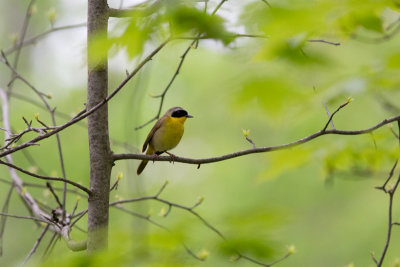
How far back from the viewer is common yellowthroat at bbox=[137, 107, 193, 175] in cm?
519

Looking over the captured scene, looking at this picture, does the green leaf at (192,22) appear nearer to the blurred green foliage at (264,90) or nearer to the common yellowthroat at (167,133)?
the blurred green foliage at (264,90)

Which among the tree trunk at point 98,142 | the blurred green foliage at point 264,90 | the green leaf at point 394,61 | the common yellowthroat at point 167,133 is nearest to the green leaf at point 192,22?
the blurred green foliage at point 264,90

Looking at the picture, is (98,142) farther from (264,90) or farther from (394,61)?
(394,61)

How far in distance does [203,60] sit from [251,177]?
2.77 m

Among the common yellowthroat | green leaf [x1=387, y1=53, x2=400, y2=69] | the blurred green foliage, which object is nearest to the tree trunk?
the blurred green foliage

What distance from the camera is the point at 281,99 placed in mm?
1440

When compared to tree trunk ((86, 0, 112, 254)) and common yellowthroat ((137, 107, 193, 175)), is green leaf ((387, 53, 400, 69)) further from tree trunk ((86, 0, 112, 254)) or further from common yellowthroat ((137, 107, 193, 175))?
common yellowthroat ((137, 107, 193, 175))

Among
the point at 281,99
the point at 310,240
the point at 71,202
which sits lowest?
the point at 310,240

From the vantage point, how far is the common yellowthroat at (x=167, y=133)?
204 inches

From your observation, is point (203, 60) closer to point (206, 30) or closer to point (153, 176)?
point (153, 176)

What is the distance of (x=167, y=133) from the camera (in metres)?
5.18

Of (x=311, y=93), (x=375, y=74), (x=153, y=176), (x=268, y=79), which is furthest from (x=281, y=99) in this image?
(x=153, y=176)

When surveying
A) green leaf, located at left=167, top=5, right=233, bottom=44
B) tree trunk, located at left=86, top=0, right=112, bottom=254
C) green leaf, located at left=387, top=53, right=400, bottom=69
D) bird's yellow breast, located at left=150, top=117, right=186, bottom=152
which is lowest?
bird's yellow breast, located at left=150, top=117, right=186, bottom=152

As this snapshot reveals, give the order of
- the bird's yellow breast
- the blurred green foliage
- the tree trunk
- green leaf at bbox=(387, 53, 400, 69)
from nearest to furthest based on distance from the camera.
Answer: the blurred green foliage → green leaf at bbox=(387, 53, 400, 69) → the tree trunk → the bird's yellow breast
